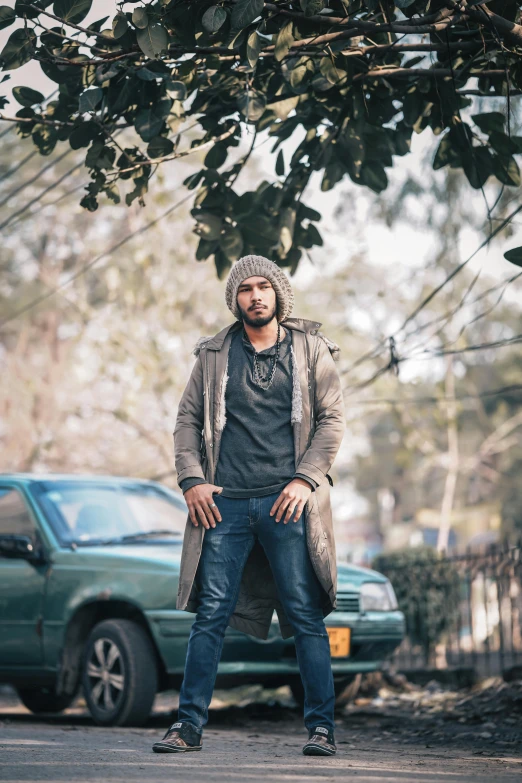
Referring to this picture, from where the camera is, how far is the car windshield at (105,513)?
712 centimetres

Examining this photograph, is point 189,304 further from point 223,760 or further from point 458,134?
point 223,760

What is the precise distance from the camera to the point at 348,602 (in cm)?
666

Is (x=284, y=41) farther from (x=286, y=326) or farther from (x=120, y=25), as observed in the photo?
(x=286, y=326)

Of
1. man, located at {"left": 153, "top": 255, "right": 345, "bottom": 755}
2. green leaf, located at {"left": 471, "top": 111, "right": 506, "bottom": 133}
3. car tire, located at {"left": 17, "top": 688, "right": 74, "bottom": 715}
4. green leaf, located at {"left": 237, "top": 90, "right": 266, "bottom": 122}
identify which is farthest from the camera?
car tire, located at {"left": 17, "top": 688, "right": 74, "bottom": 715}

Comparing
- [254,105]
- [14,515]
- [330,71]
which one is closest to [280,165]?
[254,105]

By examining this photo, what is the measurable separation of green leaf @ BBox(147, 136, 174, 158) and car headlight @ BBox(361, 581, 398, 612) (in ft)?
10.0

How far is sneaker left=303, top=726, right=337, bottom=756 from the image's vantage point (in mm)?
4277

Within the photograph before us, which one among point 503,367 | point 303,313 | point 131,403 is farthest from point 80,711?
point 503,367

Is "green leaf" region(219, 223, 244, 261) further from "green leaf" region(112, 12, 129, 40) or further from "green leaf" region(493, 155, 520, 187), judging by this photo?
"green leaf" region(112, 12, 129, 40)

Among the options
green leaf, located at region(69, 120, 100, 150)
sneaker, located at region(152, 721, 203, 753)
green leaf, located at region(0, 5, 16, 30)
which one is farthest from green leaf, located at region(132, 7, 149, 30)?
sneaker, located at region(152, 721, 203, 753)

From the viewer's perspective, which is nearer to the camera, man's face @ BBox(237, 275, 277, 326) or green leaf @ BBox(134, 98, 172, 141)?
man's face @ BBox(237, 275, 277, 326)

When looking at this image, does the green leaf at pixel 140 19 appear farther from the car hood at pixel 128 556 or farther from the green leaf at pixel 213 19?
the car hood at pixel 128 556

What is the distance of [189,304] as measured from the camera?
16.8m

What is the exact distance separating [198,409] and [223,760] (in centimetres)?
149
